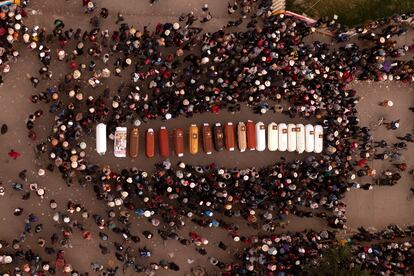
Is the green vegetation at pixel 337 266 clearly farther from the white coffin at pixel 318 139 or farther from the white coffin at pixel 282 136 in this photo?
the white coffin at pixel 282 136

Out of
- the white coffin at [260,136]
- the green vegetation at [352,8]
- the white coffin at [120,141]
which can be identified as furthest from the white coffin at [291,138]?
the white coffin at [120,141]

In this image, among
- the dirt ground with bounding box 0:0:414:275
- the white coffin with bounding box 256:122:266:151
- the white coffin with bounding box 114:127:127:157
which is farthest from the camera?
the white coffin with bounding box 256:122:266:151

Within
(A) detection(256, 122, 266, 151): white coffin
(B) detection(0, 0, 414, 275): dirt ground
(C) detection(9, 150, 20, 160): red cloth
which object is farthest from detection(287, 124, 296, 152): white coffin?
(C) detection(9, 150, 20, 160): red cloth

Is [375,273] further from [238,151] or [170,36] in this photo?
[170,36]

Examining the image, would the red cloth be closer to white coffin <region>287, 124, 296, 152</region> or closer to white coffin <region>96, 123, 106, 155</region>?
white coffin <region>96, 123, 106, 155</region>

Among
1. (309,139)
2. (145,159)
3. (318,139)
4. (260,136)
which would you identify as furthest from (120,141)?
(318,139)
